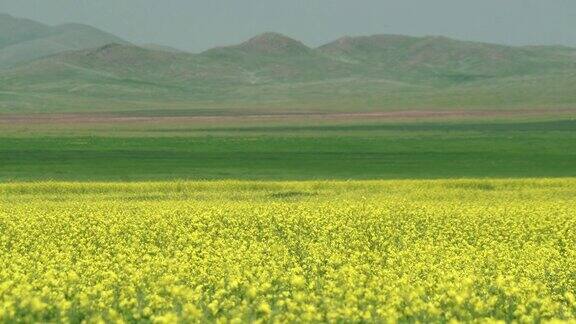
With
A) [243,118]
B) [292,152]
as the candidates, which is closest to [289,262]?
[292,152]

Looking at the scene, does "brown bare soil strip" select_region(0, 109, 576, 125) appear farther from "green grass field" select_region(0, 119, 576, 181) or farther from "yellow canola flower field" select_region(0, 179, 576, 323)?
"yellow canola flower field" select_region(0, 179, 576, 323)

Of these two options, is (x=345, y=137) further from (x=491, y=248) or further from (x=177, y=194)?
(x=491, y=248)

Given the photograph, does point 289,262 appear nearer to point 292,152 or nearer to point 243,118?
point 292,152

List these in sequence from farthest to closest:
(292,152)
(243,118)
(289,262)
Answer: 1. (243,118)
2. (292,152)
3. (289,262)

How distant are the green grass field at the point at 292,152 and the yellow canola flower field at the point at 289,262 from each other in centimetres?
2288

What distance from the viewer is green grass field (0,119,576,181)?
5441cm

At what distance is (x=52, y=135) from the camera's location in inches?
3711

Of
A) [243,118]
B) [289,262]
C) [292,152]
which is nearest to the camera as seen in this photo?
[289,262]

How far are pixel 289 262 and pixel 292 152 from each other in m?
54.4

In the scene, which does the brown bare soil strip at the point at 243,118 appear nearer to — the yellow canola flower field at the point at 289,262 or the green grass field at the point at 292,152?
the green grass field at the point at 292,152

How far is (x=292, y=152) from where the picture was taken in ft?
236

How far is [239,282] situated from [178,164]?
46467 mm

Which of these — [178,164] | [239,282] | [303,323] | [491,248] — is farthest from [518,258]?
[178,164]

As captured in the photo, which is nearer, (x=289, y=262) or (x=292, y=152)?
(x=289, y=262)
